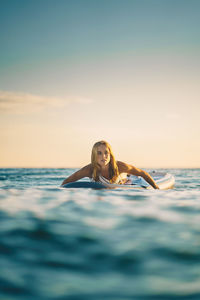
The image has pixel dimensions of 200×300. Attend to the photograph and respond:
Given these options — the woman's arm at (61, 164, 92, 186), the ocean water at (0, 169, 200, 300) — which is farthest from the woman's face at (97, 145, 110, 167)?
the ocean water at (0, 169, 200, 300)

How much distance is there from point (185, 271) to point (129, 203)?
2306 millimetres

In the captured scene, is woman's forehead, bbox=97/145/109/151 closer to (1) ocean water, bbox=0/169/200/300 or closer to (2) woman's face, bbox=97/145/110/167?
Answer: (2) woman's face, bbox=97/145/110/167

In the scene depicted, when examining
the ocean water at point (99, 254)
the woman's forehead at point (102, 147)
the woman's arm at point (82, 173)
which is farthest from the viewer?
the woman's arm at point (82, 173)

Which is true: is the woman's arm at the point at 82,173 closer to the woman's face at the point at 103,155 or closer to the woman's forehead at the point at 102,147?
the woman's face at the point at 103,155

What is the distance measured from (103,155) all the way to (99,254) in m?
4.75

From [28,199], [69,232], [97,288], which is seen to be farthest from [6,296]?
[28,199]

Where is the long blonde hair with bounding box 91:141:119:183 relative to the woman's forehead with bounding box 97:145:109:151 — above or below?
below

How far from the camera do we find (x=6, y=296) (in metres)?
1.59

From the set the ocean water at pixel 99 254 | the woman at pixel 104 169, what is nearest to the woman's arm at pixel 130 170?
the woman at pixel 104 169

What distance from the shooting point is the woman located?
6895mm

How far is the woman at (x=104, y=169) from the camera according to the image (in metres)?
6.89

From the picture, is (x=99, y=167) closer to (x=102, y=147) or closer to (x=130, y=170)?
(x=102, y=147)

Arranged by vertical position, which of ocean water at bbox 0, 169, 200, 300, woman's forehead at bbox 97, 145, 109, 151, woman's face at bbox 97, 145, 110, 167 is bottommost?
ocean water at bbox 0, 169, 200, 300

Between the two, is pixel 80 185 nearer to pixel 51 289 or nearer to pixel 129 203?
pixel 129 203
